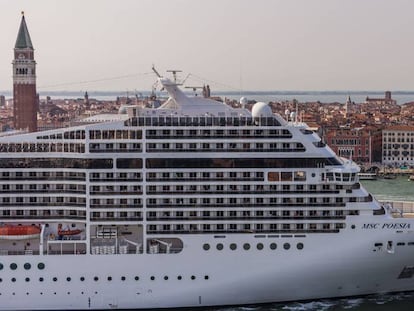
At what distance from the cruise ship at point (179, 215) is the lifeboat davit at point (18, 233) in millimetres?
19

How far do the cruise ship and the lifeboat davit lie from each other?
19 mm

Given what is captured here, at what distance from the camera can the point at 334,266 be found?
57.4ft

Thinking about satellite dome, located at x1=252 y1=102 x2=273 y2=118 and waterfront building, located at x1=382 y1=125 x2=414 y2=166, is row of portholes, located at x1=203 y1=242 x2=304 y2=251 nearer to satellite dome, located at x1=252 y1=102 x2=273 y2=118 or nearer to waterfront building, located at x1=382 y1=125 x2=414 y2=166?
satellite dome, located at x1=252 y1=102 x2=273 y2=118

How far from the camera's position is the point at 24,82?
42.8 meters

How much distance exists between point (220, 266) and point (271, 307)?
145cm

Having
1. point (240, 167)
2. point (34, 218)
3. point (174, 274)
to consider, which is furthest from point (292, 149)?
point (34, 218)

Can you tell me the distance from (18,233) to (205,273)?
12.2 feet

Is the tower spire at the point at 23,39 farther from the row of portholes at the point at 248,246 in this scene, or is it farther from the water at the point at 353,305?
the water at the point at 353,305

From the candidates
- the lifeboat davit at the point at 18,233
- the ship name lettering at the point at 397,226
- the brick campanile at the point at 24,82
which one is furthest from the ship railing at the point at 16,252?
the brick campanile at the point at 24,82

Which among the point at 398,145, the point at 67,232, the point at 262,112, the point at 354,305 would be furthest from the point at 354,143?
the point at 67,232

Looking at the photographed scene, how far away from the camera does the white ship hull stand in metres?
17.1

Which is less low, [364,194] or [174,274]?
[364,194]

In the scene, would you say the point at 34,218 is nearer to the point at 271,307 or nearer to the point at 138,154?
the point at 138,154

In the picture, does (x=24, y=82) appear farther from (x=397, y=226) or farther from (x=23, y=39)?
(x=397, y=226)
